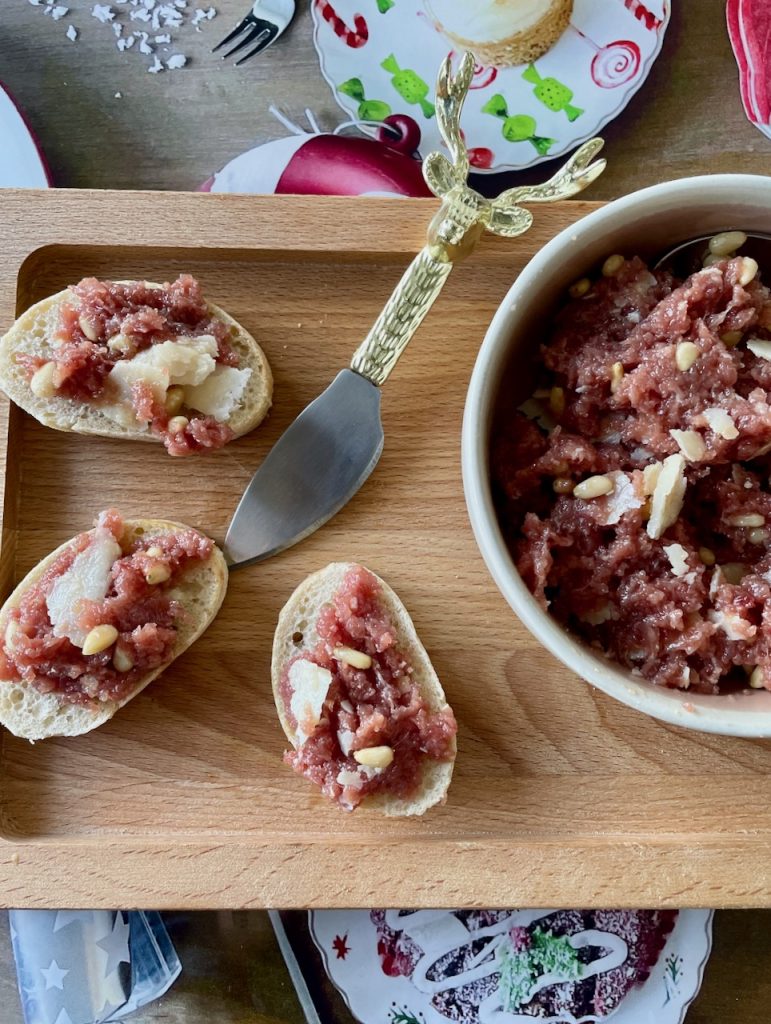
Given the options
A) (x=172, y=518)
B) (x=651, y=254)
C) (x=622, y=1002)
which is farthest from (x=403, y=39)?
(x=622, y=1002)

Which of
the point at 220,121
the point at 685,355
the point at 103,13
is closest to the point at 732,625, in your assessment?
the point at 685,355

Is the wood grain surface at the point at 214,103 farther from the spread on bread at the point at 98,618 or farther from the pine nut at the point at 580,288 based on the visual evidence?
the spread on bread at the point at 98,618

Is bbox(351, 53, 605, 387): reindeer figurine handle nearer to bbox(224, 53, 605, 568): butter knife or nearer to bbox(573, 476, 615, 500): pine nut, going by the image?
bbox(224, 53, 605, 568): butter knife

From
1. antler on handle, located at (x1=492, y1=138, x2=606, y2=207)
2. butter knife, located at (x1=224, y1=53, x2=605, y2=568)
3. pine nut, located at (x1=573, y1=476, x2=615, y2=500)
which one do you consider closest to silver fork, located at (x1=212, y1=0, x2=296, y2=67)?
butter knife, located at (x1=224, y1=53, x2=605, y2=568)

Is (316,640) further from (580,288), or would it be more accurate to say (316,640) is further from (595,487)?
(580,288)

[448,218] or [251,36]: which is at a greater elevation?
[251,36]

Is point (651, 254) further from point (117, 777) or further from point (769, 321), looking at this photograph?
point (117, 777)
